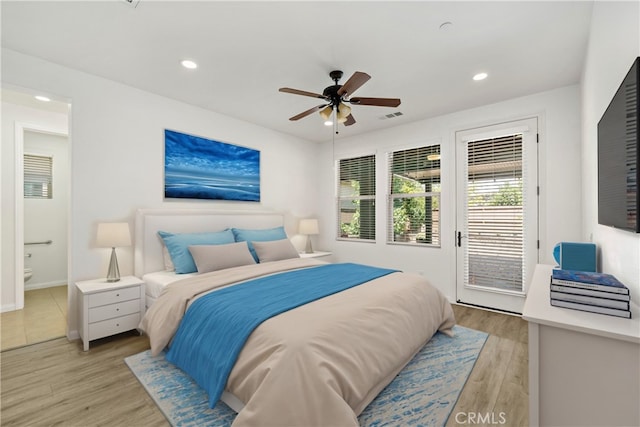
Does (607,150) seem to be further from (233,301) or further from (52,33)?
(52,33)

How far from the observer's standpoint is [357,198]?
504 cm

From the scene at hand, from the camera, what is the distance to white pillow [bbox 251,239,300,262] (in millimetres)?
3510

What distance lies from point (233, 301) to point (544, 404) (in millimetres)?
1781

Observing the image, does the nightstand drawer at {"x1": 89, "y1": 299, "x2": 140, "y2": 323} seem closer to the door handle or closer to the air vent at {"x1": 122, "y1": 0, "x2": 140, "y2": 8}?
the air vent at {"x1": 122, "y1": 0, "x2": 140, "y2": 8}

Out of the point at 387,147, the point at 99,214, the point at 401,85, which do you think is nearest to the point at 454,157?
the point at 387,147

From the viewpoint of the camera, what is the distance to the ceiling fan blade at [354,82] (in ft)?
6.79

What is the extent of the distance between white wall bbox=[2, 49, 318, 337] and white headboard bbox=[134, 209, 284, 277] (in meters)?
0.14

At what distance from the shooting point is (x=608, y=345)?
3.51 feet

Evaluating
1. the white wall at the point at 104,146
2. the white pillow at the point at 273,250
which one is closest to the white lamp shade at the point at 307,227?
the white pillow at the point at 273,250

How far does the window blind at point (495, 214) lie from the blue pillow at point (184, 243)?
325cm

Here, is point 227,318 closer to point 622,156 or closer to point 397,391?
point 397,391

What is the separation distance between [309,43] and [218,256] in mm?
2241

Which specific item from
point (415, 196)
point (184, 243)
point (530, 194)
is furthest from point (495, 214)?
point (184, 243)

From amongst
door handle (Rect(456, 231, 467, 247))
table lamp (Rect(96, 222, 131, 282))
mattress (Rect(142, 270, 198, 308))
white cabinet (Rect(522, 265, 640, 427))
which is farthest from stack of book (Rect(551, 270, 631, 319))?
table lamp (Rect(96, 222, 131, 282))
